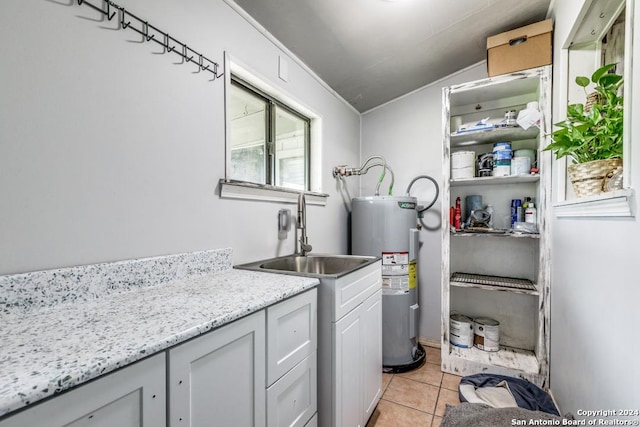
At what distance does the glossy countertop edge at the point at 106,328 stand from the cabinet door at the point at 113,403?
0.02 metres

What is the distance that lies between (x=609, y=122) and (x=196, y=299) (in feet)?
5.23

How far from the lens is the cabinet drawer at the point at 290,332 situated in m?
0.93

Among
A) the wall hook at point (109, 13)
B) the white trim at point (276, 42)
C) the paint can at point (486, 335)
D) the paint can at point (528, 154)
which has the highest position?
the white trim at point (276, 42)

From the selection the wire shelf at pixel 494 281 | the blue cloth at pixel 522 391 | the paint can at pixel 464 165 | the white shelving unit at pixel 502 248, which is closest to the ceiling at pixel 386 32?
the white shelving unit at pixel 502 248

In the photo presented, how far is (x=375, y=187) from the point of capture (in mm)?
2824

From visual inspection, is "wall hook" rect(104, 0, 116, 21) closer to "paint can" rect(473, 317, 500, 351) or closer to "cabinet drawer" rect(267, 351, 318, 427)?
"cabinet drawer" rect(267, 351, 318, 427)

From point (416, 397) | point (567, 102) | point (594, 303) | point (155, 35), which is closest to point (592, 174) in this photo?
point (594, 303)

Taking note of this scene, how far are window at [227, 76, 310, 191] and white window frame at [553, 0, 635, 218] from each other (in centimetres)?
150

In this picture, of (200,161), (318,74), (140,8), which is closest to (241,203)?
(200,161)

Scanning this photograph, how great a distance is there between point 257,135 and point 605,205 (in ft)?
5.52

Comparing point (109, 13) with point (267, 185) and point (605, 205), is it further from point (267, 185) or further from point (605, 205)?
point (605, 205)

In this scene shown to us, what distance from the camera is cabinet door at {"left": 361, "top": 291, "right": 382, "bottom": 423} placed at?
1.49m

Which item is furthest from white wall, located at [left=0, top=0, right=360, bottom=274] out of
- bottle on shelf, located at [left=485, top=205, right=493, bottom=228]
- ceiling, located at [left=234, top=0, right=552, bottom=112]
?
bottle on shelf, located at [left=485, top=205, right=493, bottom=228]

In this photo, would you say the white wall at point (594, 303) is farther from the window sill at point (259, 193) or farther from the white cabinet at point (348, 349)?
the window sill at point (259, 193)
